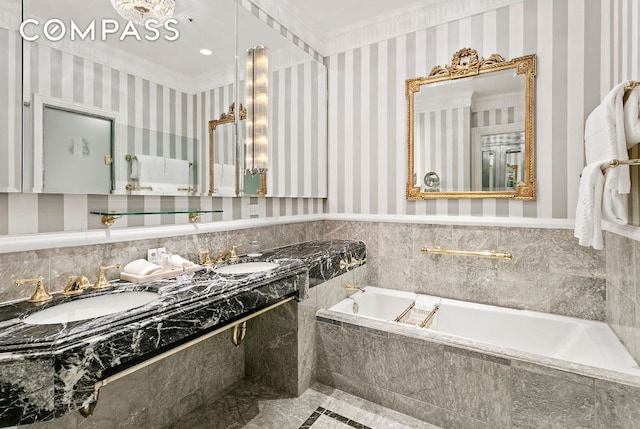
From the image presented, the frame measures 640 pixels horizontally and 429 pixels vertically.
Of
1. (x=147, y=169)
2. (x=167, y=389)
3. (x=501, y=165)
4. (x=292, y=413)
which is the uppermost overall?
(x=501, y=165)

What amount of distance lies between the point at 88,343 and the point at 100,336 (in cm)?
4

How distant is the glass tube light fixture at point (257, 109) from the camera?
88.2 inches

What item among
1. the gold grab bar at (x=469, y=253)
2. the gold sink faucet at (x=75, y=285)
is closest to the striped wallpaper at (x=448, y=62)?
the gold grab bar at (x=469, y=253)

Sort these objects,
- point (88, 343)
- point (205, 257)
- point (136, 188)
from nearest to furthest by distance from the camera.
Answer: point (88, 343)
point (136, 188)
point (205, 257)

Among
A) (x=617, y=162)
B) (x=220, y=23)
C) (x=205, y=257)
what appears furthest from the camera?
(x=220, y=23)

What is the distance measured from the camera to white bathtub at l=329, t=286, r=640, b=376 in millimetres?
1719

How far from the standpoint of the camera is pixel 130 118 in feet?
5.10

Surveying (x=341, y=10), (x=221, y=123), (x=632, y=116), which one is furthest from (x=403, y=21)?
(x=632, y=116)

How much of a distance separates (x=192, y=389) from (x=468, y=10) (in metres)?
3.24

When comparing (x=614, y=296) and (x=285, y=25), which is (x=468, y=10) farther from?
(x=614, y=296)

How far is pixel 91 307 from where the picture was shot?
1265mm

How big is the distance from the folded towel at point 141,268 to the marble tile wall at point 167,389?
1.73 feet

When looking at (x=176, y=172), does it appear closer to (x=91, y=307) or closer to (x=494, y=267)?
(x=91, y=307)

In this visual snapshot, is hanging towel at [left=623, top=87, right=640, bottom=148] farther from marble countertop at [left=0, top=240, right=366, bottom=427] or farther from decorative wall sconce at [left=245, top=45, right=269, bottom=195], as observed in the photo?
decorative wall sconce at [left=245, top=45, right=269, bottom=195]
